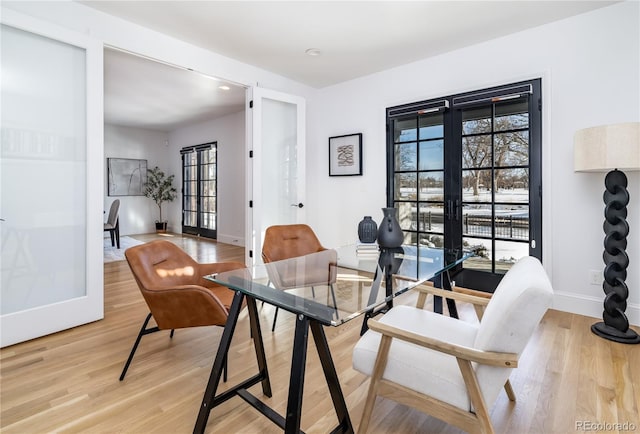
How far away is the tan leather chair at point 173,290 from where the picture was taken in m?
1.80

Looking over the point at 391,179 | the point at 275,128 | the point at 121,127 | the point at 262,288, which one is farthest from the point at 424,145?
the point at 121,127

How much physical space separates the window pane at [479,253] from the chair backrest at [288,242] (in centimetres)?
167

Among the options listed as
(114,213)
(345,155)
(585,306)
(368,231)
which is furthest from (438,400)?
(114,213)

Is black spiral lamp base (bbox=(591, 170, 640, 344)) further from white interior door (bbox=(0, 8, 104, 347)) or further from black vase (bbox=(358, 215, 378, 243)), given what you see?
white interior door (bbox=(0, 8, 104, 347))

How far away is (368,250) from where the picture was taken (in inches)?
105

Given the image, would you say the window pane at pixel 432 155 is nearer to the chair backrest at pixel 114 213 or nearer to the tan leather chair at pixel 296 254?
the tan leather chair at pixel 296 254

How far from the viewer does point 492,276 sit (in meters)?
3.45

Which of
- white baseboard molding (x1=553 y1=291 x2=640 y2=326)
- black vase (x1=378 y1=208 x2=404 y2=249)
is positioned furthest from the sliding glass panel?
white baseboard molding (x1=553 y1=291 x2=640 y2=326)

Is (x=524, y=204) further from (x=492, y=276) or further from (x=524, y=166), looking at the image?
(x=492, y=276)

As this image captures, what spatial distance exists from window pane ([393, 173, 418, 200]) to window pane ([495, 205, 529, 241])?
0.94 m

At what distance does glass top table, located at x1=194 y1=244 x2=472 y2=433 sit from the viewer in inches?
51.8

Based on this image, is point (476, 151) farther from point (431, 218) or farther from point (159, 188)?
point (159, 188)

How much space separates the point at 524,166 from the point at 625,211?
0.91m

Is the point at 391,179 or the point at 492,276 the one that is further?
the point at 391,179
